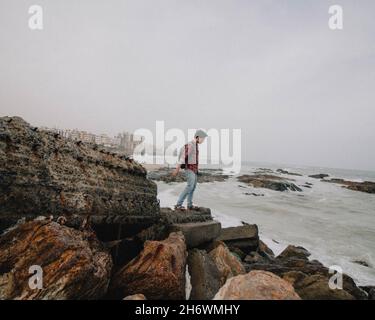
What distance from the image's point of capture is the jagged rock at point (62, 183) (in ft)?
9.68

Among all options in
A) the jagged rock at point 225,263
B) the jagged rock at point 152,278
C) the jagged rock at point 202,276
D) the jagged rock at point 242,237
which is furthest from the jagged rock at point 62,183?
the jagged rock at point 242,237

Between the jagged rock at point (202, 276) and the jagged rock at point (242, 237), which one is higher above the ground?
the jagged rock at point (202, 276)

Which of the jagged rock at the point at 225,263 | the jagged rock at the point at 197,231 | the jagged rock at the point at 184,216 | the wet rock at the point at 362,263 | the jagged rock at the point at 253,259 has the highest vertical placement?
the jagged rock at the point at 184,216

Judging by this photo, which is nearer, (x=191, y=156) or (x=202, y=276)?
(x=202, y=276)

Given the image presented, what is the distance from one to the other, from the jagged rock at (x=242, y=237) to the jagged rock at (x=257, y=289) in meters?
4.37

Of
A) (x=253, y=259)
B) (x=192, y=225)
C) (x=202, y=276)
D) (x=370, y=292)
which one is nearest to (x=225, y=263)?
(x=202, y=276)

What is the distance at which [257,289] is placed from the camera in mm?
2541

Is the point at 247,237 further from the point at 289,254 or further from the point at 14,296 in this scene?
the point at 14,296

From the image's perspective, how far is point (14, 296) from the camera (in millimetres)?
2398

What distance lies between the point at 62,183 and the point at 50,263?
43.9 inches

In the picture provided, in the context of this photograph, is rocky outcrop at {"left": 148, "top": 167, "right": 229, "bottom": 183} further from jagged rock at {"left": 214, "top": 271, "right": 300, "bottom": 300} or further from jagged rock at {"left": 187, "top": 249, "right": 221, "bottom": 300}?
jagged rock at {"left": 214, "top": 271, "right": 300, "bottom": 300}

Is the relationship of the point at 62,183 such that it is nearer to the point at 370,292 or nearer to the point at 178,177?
the point at 370,292

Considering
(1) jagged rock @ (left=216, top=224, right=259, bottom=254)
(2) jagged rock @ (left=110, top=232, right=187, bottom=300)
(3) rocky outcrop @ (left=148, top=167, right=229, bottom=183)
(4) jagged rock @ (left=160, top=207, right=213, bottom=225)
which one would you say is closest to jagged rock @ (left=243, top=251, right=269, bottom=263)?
(1) jagged rock @ (left=216, top=224, right=259, bottom=254)

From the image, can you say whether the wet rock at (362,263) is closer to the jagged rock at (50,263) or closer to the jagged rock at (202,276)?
the jagged rock at (202,276)
